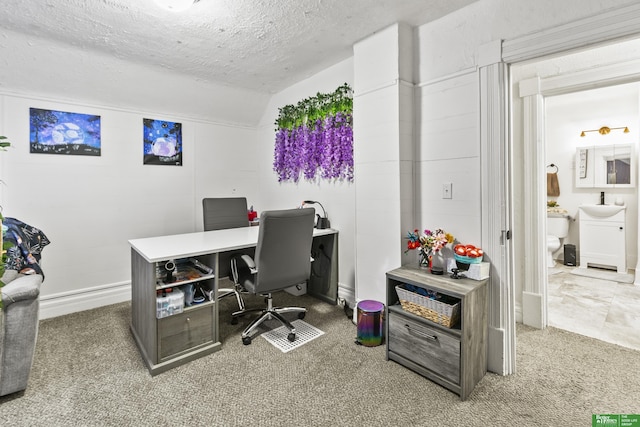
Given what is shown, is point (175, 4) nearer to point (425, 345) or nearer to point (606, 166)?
point (425, 345)

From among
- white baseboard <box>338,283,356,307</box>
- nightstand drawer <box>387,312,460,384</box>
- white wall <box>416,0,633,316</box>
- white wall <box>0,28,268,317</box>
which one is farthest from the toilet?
white wall <box>0,28,268,317</box>

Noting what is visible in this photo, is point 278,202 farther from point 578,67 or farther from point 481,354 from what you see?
point 578,67

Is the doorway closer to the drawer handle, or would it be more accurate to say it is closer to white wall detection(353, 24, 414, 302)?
white wall detection(353, 24, 414, 302)

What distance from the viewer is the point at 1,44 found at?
2412mm

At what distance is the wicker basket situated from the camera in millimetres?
1846

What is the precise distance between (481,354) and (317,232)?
1.67 m

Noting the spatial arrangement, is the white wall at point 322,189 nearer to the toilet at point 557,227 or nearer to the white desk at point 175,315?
the white desk at point 175,315

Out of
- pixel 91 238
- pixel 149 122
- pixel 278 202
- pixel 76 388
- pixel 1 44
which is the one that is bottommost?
pixel 76 388

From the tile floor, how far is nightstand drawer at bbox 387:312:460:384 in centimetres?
146

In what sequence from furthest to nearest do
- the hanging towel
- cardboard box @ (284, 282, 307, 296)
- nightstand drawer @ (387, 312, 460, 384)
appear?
the hanging towel < cardboard box @ (284, 282, 307, 296) < nightstand drawer @ (387, 312, 460, 384)

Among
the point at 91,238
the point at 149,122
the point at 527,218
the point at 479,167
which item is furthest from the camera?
the point at 149,122

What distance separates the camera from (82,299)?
10.3 ft

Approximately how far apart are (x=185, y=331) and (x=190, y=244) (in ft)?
2.04

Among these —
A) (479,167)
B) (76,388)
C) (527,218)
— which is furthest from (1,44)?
(527,218)
